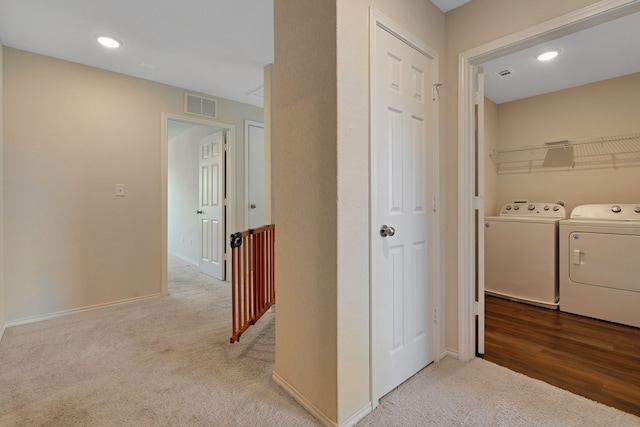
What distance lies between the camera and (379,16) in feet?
5.00

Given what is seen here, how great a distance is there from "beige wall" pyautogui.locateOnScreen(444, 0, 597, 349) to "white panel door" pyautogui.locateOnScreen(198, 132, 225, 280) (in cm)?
296

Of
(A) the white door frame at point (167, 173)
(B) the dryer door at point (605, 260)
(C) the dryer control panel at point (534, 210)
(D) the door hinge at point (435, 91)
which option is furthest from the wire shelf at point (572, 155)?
(A) the white door frame at point (167, 173)

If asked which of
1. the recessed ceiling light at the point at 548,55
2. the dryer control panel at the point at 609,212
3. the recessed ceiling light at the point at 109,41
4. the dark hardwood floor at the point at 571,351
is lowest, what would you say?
the dark hardwood floor at the point at 571,351

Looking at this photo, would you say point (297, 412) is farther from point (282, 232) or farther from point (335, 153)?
point (335, 153)

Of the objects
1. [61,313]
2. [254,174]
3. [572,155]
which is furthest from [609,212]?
[61,313]

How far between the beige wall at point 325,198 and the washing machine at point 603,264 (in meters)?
2.58

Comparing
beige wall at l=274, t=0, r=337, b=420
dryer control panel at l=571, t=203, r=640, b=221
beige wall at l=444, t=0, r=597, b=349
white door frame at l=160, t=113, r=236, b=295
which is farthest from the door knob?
white door frame at l=160, t=113, r=236, b=295

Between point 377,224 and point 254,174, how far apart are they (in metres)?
2.92

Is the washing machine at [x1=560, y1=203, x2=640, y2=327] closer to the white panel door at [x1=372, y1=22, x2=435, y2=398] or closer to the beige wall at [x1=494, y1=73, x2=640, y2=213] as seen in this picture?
the beige wall at [x1=494, y1=73, x2=640, y2=213]

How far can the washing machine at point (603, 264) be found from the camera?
2.56 metres

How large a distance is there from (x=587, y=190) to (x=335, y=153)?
3.44 m

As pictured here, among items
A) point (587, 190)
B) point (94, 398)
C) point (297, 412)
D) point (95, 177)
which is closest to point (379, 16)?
point (297, 412)

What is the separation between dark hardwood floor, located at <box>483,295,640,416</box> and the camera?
67.5 inches

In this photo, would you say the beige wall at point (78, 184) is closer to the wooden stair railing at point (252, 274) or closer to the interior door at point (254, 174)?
the interior door at point (254, 174)
